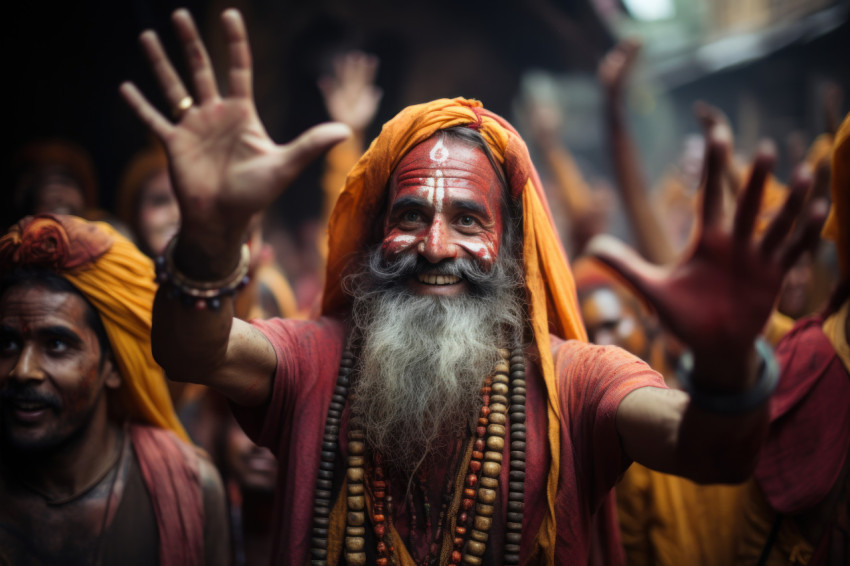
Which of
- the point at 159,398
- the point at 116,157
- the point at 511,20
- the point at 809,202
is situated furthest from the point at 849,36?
the point at 159,398

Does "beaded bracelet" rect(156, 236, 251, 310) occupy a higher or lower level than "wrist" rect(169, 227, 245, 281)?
lower

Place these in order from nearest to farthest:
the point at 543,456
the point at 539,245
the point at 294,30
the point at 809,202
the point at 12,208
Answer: the point at 543,456
the point at 539,245
the point at 809,202
the point at 12,208
the point at 294,30

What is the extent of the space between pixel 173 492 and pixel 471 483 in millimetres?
1259

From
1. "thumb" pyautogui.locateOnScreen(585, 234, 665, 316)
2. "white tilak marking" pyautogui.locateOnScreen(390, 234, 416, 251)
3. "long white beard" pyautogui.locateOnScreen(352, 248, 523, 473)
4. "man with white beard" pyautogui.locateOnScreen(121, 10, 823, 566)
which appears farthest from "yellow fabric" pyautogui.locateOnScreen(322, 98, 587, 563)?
"thumb" pyautogui.locateOnScreen(585, 234, 665, 316)

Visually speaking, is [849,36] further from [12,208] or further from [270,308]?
[12,208]

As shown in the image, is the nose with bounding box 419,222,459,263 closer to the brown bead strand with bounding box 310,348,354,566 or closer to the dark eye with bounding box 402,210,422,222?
the dark eye with bounding box 402,210,422,222

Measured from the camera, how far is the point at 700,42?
1820 cm

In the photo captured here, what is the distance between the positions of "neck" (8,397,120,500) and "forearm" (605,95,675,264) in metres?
3.41

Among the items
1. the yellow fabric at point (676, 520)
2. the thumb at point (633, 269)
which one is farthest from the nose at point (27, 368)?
the yellow fabric at point (676, 520)

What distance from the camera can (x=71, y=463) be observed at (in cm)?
243

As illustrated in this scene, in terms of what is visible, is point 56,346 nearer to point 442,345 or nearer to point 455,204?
point 442,345

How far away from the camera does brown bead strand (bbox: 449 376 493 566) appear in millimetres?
2020

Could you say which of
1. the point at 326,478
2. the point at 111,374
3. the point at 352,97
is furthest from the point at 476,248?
the point at 352,97

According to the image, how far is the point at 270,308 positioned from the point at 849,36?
8440mm
